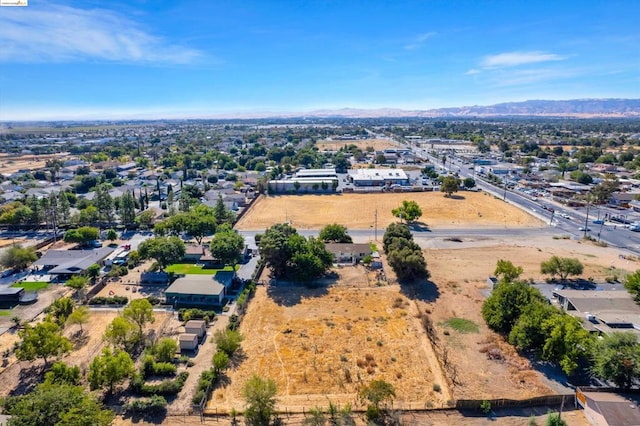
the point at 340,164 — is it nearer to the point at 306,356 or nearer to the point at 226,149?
the point at 226,149

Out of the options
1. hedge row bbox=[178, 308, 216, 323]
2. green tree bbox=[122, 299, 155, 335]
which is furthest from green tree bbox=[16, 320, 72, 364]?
hedge row bbox=[178, 308, 216, 323]

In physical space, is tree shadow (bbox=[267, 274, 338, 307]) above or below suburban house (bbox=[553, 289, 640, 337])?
below

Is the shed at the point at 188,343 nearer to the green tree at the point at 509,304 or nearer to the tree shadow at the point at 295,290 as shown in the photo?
the tree shadow at the point at 295,290

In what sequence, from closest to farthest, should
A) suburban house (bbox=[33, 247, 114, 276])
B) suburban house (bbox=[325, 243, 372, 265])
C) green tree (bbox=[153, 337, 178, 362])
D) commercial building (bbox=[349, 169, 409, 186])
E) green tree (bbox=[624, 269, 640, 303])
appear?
green tree (bbox=[153, 337, 178, 362]) < green tree (bbox=[624, 269, 640, 303]) < suburban house (bbox=[33, 247, 114, 276]) < suburban house (bbox=[325, 243, 372, 265]) < commercial building (bbox=[349, 169, 409, 186])

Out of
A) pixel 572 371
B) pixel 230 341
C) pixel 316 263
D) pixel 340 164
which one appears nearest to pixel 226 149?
pixel 340 164

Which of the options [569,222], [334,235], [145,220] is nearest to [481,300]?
[334,235]

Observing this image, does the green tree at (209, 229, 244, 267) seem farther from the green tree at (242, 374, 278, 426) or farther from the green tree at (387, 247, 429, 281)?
the green tree at (242, 374, 278, 426)
